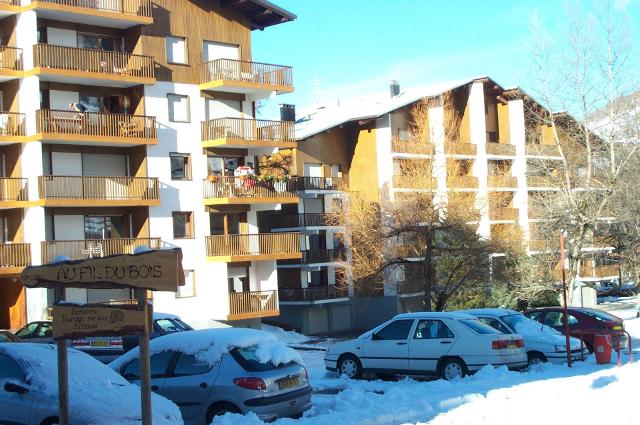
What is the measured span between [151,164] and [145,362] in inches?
1197

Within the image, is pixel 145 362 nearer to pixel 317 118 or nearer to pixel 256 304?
pixel 256 304

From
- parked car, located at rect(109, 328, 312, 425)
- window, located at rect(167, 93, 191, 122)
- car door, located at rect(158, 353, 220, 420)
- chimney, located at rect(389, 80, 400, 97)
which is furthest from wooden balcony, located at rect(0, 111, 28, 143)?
chimney, located at rect(389, 80, 400, 97)

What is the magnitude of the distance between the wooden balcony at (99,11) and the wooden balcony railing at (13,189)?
7.15 meters

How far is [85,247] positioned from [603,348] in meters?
22.3

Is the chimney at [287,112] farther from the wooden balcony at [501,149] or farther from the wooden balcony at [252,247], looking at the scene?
the wooden balcony at [501,149]

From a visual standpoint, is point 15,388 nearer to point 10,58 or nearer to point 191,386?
point 191,386

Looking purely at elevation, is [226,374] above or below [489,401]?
above

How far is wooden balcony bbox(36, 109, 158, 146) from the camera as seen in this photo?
113 ft

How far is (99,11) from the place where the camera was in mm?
36156

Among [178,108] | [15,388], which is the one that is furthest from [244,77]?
[15,388]

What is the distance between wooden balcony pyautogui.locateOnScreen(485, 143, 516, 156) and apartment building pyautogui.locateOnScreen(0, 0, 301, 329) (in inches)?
798

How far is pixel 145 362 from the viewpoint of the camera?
8.99 m

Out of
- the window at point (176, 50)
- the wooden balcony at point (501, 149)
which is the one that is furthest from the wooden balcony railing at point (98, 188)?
the wooden balcony at point (501, 149)

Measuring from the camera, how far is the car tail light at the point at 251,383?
12.4 m
